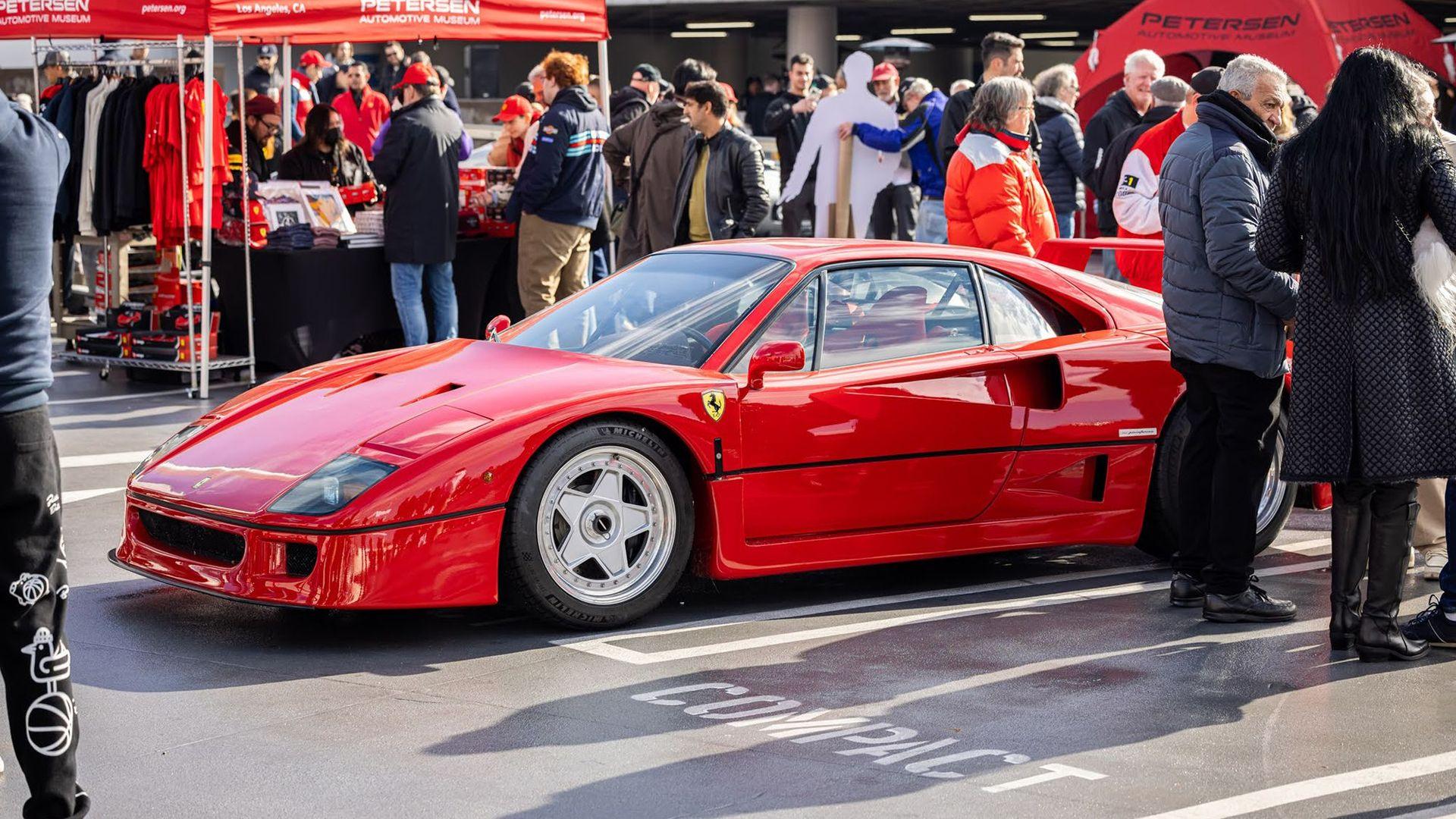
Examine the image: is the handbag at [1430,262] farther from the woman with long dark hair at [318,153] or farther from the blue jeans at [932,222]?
the woman with long dark hair at [318,153]

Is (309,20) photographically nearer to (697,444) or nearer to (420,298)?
(420,298)

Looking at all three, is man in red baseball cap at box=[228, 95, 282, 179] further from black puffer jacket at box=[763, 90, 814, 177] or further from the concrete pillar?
the concrete pillar

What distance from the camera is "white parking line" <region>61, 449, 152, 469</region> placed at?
29.2 feet

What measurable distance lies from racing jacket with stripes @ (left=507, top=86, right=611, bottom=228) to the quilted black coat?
6604 mm

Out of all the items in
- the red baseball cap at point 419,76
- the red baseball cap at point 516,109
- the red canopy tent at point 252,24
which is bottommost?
the red baseball cap at point 516,109

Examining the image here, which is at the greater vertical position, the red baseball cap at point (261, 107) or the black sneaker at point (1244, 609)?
the red baseball cap at point (261, 107)

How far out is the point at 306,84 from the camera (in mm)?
18781

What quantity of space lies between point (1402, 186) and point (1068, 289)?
1.63 metres

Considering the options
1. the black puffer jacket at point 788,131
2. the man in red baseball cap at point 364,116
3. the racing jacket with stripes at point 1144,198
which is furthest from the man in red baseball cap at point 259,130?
the racing jacket with stripes at point 1144,198

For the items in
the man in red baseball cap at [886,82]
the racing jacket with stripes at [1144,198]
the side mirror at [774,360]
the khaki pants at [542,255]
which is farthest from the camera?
the man in red baseball cap at [886,82]

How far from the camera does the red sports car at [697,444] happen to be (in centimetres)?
541

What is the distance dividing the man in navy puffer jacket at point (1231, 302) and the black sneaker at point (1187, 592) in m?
0.11

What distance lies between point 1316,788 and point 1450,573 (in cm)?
165

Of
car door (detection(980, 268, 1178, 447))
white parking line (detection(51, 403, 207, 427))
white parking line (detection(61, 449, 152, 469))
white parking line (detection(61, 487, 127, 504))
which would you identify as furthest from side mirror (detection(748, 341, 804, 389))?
white parking line (detection(51, 403, 207, 427))
